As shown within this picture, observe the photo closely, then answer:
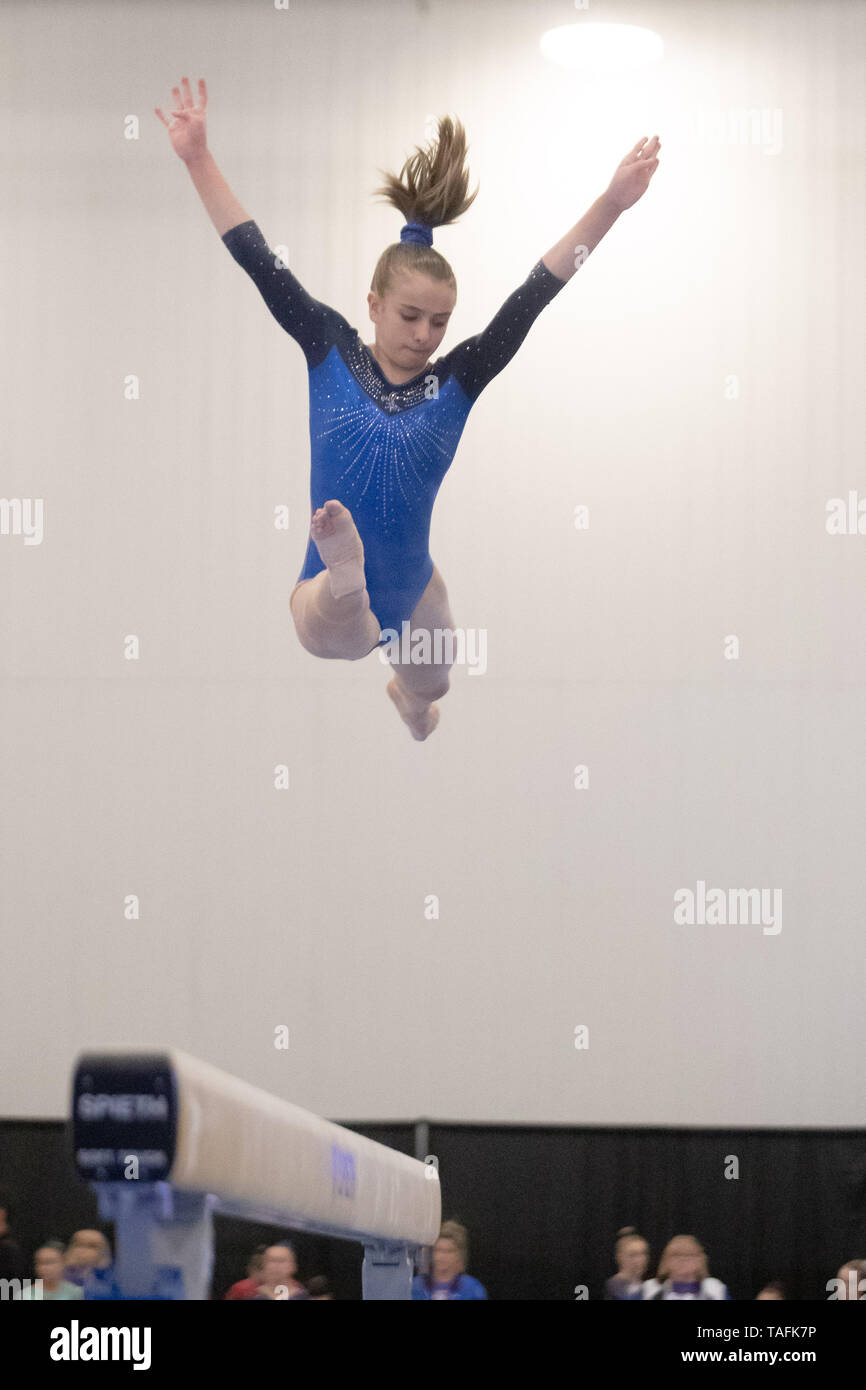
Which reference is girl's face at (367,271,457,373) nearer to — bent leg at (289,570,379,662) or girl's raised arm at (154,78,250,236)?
girl's raised arm at (154,78,250,236)

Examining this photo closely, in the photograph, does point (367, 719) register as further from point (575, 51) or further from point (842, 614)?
point (575, 51)

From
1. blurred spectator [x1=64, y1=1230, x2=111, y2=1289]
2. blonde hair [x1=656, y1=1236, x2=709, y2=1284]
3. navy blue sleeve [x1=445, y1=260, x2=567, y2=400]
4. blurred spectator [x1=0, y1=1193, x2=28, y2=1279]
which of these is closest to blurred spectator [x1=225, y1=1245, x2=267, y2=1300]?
blurred spectator [x1=64, y1=1230, x2=111, y2=1289]

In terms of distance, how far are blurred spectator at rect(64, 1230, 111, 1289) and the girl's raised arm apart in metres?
3.23

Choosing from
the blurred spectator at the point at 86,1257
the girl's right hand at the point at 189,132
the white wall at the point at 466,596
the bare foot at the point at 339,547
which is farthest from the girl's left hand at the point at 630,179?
the blurred spectator at the point at 86,1257

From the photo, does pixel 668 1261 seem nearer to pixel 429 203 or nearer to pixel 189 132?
pixel 429 203

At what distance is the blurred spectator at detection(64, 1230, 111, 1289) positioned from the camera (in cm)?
491

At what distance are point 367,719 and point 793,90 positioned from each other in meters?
3.04

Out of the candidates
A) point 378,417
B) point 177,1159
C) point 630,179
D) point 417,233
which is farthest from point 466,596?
point 177,1159

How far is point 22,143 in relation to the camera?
6141mm

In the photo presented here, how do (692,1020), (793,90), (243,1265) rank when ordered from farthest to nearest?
(793,90), (692,1020), (243,1265)

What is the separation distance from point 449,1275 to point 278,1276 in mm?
560

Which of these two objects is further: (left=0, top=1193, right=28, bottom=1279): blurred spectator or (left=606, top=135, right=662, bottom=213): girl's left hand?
(left=0, top=1193, right=28, bottom=1279): blurred spectator

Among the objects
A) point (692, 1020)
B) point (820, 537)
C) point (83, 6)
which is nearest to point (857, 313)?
point (820, 537)

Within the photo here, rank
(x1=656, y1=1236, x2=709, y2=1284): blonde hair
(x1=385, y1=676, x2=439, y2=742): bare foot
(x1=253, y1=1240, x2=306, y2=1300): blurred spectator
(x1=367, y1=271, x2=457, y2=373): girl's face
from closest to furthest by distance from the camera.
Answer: (x1=367, y1=271, x2=457, y2=373): girl's face → (x1=253, y1=1240, x2=306, y2=1300): blurred spectator → (x1=656, y1=1236, x2=709, y2=1284): blonde hair → (x1=385, y1=676, x2=439, y2=742): bare foot
